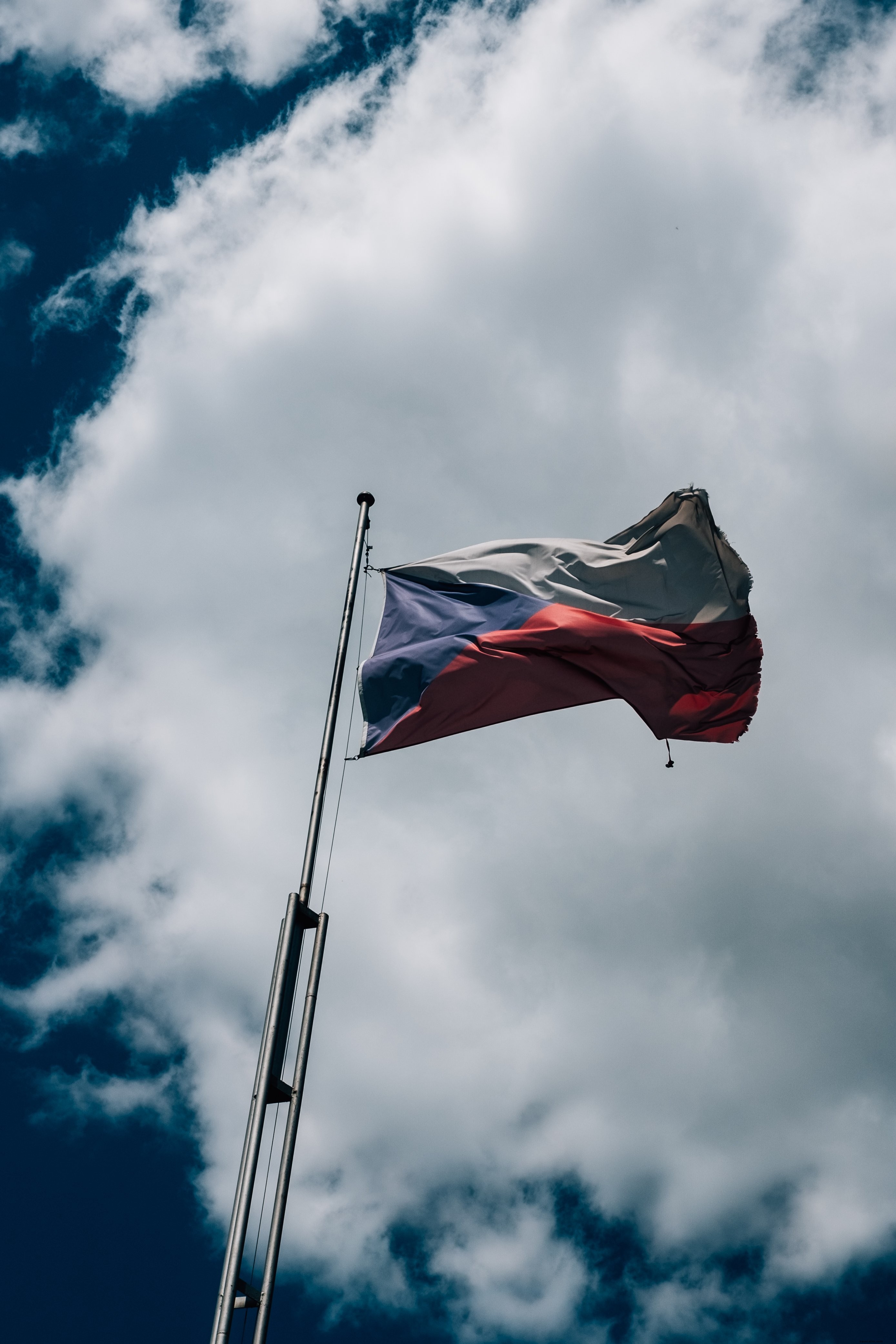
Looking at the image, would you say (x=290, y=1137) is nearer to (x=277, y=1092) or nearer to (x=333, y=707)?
(x=277, y=1092)

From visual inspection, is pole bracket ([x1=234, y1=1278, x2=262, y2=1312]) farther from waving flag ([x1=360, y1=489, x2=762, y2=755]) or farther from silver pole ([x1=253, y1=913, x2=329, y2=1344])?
waving flag ([x1=360, y1=489, x2=762, y2=755])

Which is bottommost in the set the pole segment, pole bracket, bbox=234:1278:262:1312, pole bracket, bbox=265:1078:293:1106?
pole bracket, bbox=234:1278:262:1312

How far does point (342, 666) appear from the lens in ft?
61.7

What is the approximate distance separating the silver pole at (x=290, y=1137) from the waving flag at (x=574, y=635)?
15.0 ft

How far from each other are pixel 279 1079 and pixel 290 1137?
797 mm

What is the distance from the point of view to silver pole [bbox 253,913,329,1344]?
13086mm

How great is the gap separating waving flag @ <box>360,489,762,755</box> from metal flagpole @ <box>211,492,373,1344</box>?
3.18 metres

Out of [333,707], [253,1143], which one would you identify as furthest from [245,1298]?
[333,707]

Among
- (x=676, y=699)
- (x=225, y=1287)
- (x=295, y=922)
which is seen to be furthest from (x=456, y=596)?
(x=225, y=1287)

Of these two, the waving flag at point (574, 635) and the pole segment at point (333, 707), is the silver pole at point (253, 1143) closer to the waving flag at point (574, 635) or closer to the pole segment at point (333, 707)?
the pole segment at point (333, 707)

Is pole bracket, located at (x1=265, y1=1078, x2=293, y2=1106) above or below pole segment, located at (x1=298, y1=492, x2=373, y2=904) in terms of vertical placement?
below

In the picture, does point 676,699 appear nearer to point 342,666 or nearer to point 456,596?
point 456,596

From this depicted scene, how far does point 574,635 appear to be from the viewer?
22062 millimetres

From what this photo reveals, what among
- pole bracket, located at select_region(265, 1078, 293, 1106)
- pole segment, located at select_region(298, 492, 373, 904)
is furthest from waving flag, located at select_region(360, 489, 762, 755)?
pole bracket, located at select_region(265, 1078, 293, 1106)
